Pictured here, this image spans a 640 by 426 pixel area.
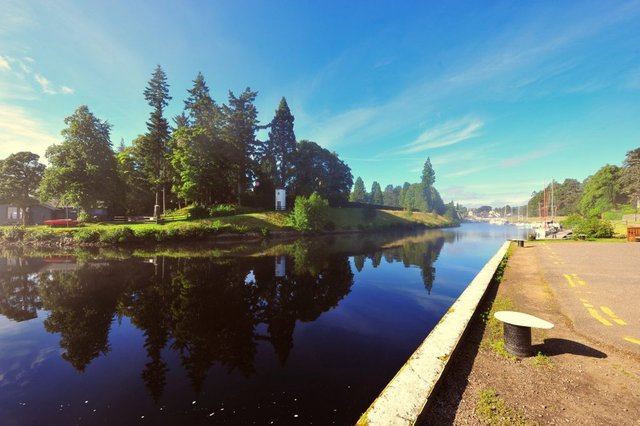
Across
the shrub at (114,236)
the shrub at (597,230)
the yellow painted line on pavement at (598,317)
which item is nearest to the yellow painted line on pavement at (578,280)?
the yellow painted line on pavement at (598,317)

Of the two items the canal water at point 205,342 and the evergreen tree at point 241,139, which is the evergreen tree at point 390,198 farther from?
the canal water at point 205,342

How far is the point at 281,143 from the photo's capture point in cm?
5453

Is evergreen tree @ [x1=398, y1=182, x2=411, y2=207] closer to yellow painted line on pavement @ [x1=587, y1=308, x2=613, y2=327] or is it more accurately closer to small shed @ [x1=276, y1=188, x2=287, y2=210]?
small shed @ [x1=276, y1=188, x2=287, y2=210]

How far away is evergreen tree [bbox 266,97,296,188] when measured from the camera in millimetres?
54438

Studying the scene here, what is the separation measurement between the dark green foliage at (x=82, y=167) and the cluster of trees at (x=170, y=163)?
102 millimetres

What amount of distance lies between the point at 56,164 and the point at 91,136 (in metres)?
5.61

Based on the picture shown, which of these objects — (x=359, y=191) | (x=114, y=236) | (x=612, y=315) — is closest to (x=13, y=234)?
(x=114, y=236)

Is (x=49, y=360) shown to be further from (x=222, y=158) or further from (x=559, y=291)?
(x=222, y=158)

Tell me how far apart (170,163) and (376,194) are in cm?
8302

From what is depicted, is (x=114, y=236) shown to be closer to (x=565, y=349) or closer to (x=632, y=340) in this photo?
(x=565, y=349)

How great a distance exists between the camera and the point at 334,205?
63.2 m

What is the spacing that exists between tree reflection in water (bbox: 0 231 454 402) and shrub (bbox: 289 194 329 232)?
22346mm

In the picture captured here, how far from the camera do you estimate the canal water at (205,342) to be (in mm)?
5203

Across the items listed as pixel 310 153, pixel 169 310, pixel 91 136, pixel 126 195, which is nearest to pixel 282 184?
pixel 310 153
